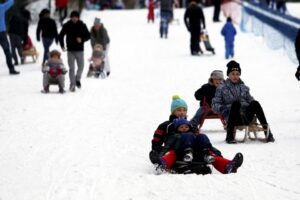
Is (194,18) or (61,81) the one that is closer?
(61,81)

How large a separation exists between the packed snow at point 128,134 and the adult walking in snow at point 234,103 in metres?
0.33

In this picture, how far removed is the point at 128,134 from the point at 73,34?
18.9 ft

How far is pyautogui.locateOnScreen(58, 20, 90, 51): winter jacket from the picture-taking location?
17.7 meters

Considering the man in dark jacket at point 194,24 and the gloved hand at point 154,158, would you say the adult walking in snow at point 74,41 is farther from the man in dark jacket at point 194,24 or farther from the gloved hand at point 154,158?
the man in dark jacket at point 194,24

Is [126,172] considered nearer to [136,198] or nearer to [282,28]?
[136,198]

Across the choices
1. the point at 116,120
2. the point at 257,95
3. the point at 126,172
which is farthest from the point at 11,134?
the point at 257,95

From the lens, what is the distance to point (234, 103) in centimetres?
1154

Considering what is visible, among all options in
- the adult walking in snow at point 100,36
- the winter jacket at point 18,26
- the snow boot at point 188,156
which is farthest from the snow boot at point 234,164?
the winter jacket at point 18,26

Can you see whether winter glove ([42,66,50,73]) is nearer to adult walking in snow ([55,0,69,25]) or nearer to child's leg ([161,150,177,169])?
child's leg ([161,150,177,169])

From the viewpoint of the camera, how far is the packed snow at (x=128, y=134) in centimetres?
829

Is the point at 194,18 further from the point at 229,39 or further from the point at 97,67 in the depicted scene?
the point at 97,67

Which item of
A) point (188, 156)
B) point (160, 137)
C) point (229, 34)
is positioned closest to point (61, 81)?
point (160, 137)

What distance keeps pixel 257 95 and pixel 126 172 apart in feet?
26.6

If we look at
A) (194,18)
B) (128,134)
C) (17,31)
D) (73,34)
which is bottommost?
(128,134)
